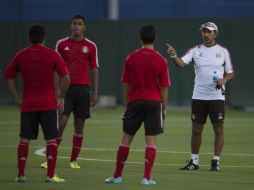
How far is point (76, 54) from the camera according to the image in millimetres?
16875

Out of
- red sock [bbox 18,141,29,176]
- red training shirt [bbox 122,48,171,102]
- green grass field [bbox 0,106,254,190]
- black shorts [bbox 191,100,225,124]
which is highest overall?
red training shirt [bbox 122,48,171,102]

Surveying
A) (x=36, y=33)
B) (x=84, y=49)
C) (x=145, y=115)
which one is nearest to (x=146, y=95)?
(x=145, y=115)

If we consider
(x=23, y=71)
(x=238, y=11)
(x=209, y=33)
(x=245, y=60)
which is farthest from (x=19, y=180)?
(x=238, y=11)

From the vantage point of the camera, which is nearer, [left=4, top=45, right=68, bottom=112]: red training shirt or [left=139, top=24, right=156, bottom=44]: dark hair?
[left=139, top=24, right=156, bottom=44]: dark hair

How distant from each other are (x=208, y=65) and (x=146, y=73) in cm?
291

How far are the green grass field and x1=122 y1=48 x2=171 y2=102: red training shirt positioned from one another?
4.13 feet

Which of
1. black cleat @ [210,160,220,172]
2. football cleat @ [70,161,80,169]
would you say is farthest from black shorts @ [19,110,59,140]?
black cleat @ [210,160,220,172]

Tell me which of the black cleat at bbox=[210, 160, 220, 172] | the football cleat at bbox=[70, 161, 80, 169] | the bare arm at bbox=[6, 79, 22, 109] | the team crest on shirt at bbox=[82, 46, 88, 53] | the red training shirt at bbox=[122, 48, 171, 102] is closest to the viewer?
the red training shirt at bbox=[122, 48, 171, 102]

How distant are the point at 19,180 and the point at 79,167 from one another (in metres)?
2.57

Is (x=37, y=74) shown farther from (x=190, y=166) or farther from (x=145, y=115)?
(x=190, y=166)

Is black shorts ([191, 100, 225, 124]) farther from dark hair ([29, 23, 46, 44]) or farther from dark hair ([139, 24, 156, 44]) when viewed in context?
dark hair ([29, 23, 46, 44])

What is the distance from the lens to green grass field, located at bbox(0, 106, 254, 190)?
14203 millimetres

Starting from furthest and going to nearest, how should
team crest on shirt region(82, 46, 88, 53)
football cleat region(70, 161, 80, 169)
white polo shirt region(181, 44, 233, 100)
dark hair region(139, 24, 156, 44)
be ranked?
team crest on shirt region(82, 46, 88, 53) → white polo shirt region(181, 44, 233, 100) → football cleat region(70, 161, 80, 169) → dark hair region(139, 24, 156, 44)

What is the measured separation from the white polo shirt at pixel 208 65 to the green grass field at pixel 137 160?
4.00 feet
